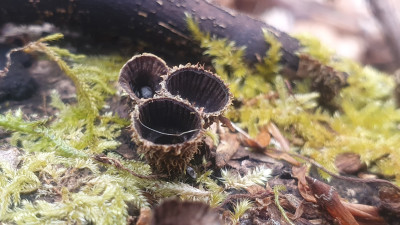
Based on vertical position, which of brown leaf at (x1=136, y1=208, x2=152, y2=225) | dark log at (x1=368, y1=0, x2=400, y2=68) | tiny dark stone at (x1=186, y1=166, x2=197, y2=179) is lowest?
tiny dark stone at (x1=186, y1=166, x2=197, y2=179)

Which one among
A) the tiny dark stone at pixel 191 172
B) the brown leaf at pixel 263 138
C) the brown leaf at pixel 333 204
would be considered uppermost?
the brown leaf at pixel 333 204

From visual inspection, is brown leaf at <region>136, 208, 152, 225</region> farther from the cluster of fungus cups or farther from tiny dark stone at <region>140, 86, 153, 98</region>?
tiny dark stone at <region>140, 86, 153, 98</region>

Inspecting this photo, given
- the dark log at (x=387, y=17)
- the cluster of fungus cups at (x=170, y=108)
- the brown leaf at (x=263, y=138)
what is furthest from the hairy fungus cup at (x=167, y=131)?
the dark log at (x=387, y=17)

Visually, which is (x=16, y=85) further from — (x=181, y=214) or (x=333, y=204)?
(x=333, y=204)

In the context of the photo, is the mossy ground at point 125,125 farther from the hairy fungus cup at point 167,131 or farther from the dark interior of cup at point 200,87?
the dark interior of cup at point 200,87

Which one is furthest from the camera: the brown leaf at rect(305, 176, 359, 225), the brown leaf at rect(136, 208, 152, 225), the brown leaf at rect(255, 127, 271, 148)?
the brown leaf at rect(255, 127, 271, 148)

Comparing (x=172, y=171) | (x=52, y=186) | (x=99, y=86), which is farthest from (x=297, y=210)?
(x=99, y=86)

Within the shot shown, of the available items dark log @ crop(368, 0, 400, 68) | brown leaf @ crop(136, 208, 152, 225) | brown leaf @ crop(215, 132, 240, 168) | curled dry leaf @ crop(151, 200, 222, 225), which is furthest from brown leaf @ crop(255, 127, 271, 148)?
dark log @ crop(368, 0, 400, 68)
